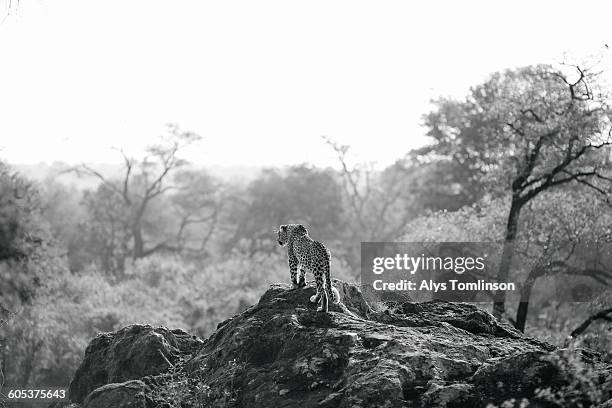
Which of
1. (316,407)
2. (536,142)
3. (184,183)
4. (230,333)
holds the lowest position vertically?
(316,407)

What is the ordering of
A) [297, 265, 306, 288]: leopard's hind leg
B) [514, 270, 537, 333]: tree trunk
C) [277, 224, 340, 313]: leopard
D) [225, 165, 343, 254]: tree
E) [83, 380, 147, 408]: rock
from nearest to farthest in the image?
1. [83, 380, 147, 408]: rock
2. [277, 224, 340, 313]: leopard
3. [297, 265, 306, 288]: leopard's hind leg
4. [514, 270, 537, 333]: tree trunk
5. [225, 165, 343, 254]: tree

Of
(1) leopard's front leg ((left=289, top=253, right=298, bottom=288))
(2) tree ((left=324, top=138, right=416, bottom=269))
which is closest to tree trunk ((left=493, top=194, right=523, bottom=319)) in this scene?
(1) leopard's front leg ((left=289, top=253, right=298, bottom=288))

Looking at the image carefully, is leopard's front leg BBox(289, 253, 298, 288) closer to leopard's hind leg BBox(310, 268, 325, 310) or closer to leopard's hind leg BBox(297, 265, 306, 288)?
leopard's hind leg BBox(297, 265, 306, 288)

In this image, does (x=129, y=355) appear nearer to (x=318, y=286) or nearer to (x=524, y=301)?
(x=318, y=286)

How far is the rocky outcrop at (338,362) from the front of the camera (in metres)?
10.8

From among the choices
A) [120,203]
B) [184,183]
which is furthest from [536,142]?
[184,183]

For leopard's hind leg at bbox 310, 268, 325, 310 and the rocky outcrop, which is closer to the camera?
the rocky outcrop

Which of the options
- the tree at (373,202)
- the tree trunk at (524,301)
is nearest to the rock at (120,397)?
the tree trunk at (524,301)

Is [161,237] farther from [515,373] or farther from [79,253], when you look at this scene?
Answer: [515,373]

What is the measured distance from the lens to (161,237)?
92.5 metres

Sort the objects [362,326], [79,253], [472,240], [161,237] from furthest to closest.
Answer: [161,237]
[79,253]
[472,240]
[362,326]

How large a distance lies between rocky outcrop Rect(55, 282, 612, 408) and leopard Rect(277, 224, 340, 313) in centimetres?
20

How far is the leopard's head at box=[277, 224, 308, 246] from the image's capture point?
15.0 metres

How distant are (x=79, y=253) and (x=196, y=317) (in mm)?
28913
